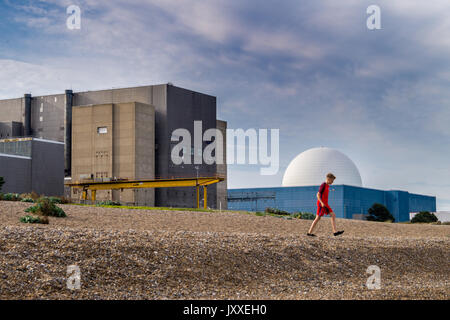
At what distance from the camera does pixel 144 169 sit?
226ft

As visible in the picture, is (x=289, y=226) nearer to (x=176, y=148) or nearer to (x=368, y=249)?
(x=368, y=249)

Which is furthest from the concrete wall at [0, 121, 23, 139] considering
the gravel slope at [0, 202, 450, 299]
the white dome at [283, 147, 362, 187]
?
the gravel slope at [0, 202, 450, 299]

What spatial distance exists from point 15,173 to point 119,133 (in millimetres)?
13946

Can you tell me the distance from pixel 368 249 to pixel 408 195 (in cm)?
10915

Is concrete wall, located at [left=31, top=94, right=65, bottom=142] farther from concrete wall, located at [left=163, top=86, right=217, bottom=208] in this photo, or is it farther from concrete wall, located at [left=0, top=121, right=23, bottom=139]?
concrete wall, located at [left=163, top=86, right=217, bottom=208]

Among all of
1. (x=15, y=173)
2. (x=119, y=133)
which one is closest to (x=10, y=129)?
(x=119, y=133)

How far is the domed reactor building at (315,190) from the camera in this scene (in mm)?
98438

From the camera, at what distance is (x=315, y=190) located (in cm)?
9862

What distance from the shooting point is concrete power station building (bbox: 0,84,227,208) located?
67688 millimetres

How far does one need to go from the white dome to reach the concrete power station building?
2661 centimetres

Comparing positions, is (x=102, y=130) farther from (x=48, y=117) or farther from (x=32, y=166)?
(x=48, y=117)
